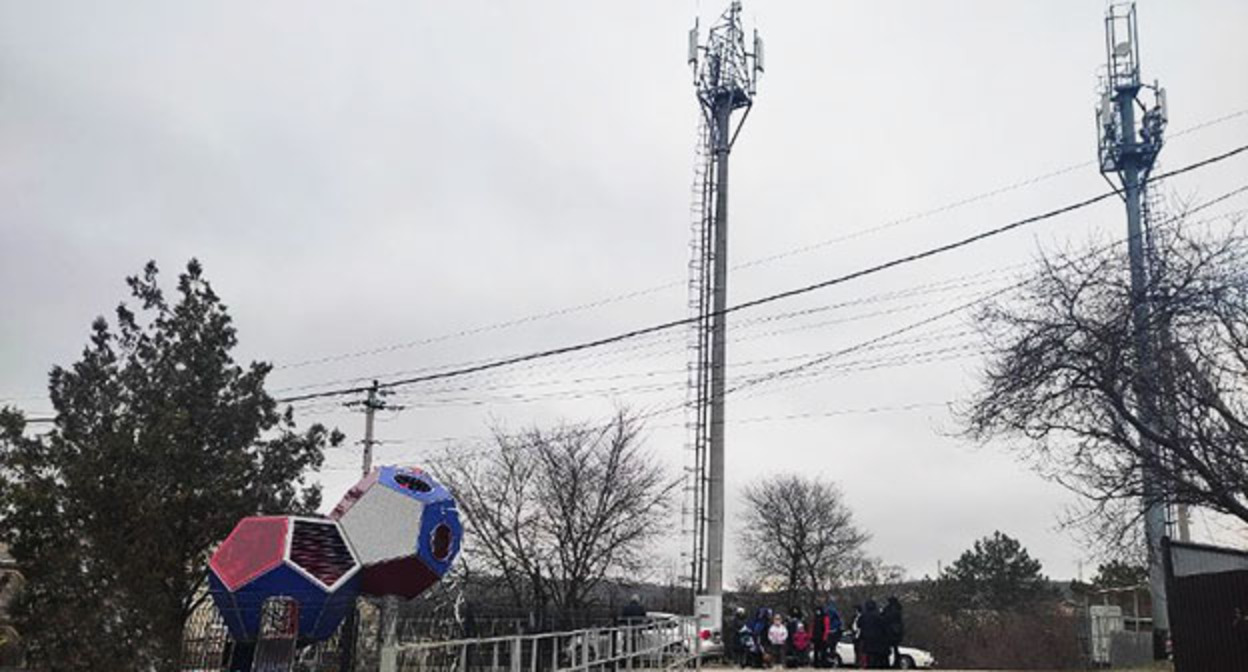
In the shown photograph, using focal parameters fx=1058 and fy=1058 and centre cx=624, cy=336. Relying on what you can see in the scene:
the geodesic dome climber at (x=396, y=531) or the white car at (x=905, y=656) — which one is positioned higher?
the geodesic dome climber at (x=396, y=531)

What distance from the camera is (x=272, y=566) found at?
426 inches

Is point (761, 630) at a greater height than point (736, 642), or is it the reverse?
point (761, 630)

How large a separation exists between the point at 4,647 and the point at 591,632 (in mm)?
13448

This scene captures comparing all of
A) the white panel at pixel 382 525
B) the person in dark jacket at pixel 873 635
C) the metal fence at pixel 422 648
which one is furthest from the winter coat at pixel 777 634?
the white panel at pixel 382 525

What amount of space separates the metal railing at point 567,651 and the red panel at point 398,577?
→ 104 centimetres

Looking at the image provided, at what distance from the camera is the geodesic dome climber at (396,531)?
1159 centimetres

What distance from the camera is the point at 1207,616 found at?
51.1ft

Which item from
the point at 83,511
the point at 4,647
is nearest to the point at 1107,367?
the point at 83,511

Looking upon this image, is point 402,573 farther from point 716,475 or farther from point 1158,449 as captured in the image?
point 716,475

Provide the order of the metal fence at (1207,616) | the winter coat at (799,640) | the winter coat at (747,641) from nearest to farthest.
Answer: the metal fence at (1207,616) < the winter coat at (799,640) < the winter coat at (747,641)

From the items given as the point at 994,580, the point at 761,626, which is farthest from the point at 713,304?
the point at 994,580

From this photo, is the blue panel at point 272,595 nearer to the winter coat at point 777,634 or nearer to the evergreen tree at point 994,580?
the winter coat at point 777,634

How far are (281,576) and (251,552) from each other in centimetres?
44

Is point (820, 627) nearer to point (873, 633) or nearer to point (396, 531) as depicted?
point (873, 633)
